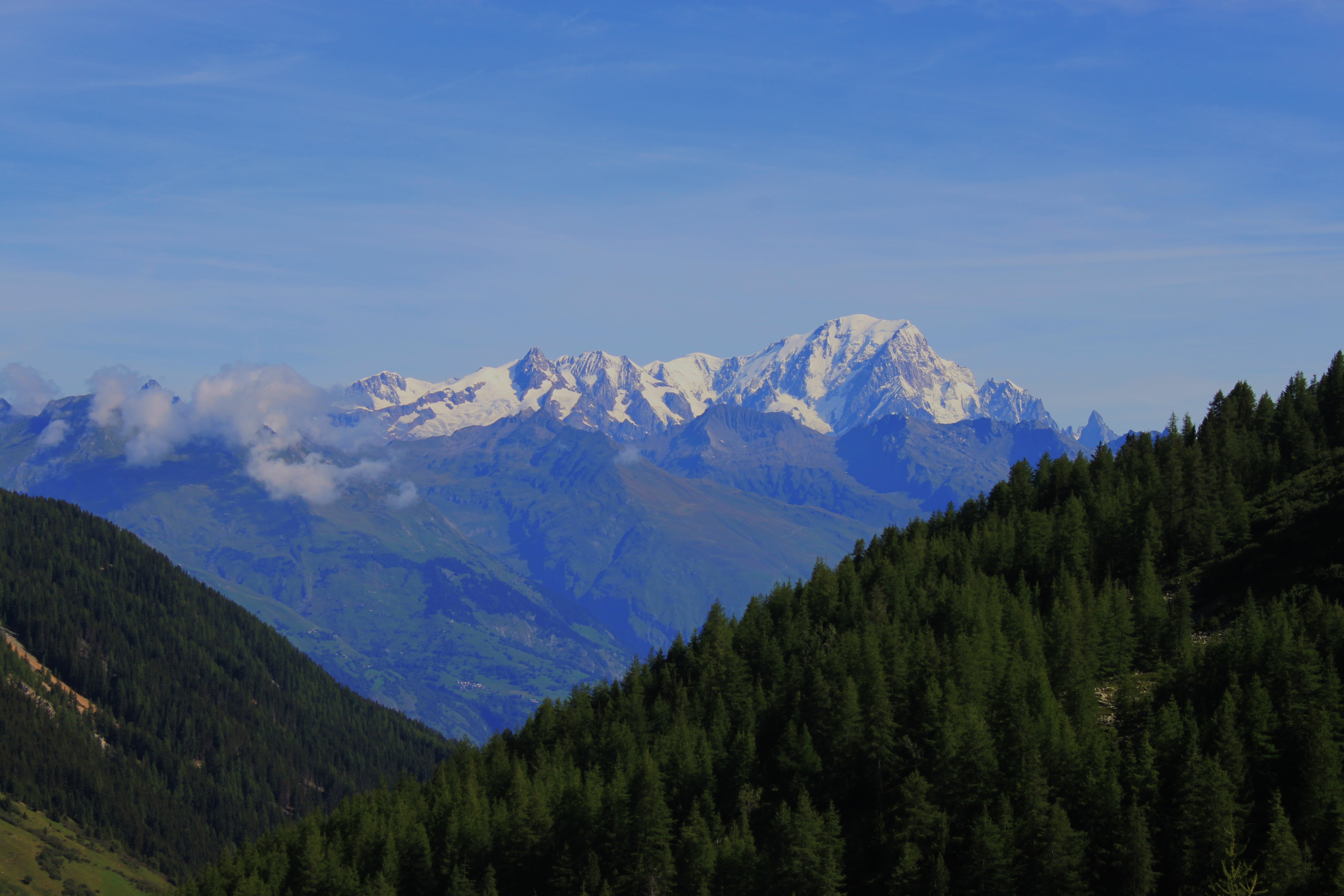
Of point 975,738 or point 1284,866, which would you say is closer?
point 1284,866

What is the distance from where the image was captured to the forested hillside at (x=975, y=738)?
8094cm

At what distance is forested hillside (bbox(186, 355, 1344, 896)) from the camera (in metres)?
80.9

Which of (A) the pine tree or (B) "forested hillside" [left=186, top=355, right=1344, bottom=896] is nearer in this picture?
(A) the pine tree

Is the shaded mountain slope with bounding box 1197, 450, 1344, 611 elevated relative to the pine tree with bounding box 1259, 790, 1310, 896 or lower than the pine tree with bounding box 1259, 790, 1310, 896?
elevated

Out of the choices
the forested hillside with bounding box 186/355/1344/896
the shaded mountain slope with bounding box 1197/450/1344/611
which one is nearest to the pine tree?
the forested hillside with bounding box 186/355/1344/896

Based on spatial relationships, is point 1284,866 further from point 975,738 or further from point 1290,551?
point 1290,551

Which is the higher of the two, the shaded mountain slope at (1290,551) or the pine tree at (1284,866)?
the shaded mountain slope at (1290,551)

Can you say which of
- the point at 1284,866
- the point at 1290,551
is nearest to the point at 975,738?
the point at 1284,866

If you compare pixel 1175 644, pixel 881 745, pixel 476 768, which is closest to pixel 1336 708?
pixel 1175 644

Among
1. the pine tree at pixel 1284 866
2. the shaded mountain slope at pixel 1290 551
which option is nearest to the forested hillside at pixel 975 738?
the pine tree at pixel 1284 866

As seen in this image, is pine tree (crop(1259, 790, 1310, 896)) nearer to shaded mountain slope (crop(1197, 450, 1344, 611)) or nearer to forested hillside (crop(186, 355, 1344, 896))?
forested hillside (crop(186, 355, 1344, 896))

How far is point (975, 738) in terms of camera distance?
91062 millimetres

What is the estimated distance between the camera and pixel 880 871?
291ft

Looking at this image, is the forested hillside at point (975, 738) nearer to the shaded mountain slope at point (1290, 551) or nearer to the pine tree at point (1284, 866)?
the pine tree at point (1284, 866)
